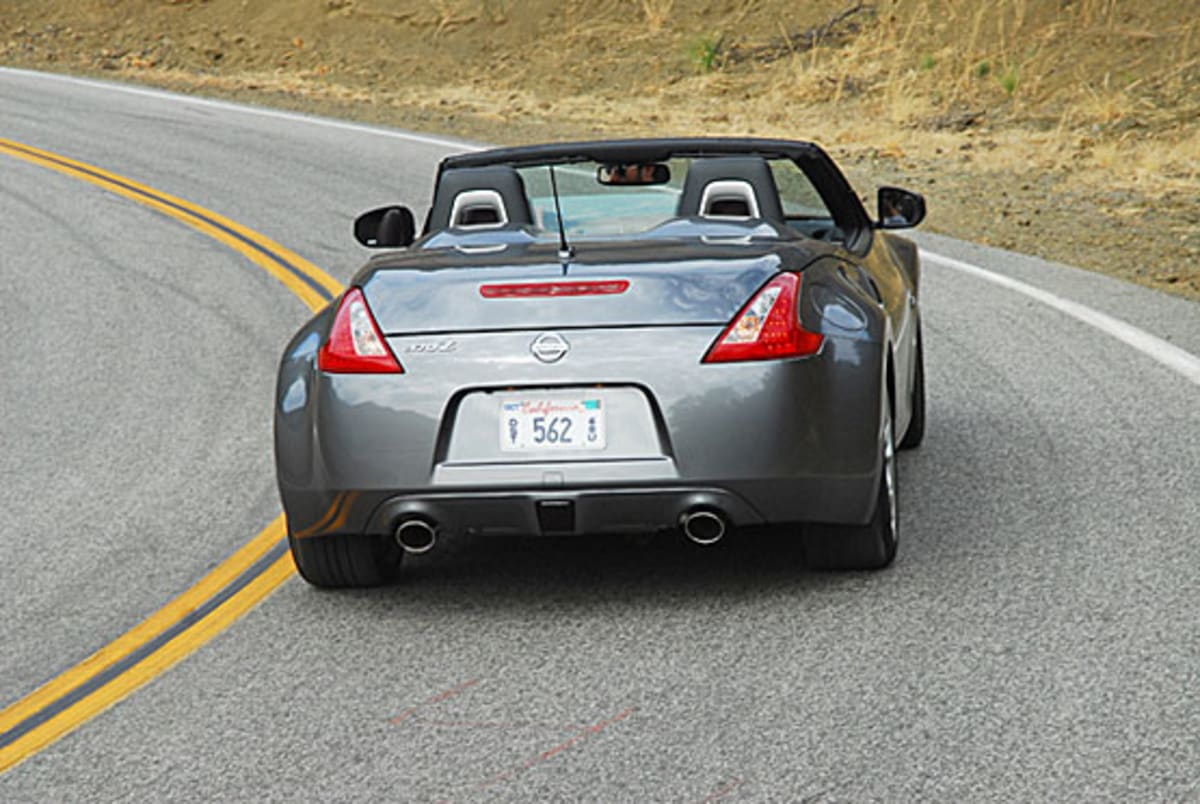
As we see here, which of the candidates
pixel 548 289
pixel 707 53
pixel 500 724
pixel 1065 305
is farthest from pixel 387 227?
pixel 707 53

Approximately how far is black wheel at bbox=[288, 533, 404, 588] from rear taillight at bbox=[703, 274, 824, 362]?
1307mm

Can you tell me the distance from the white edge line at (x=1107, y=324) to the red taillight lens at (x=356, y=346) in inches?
181

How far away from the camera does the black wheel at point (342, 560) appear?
20.5ft

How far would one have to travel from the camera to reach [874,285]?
6.78 meters

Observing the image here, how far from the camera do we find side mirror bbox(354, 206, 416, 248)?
24.4 feet

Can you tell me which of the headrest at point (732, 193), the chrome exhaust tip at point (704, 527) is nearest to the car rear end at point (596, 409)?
the chrome exhaust tip at point (704, 527)

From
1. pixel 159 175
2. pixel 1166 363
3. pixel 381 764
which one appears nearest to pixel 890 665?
pixel 381 764

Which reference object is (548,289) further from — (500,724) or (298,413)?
(500,724)

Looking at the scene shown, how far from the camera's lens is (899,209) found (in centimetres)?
750

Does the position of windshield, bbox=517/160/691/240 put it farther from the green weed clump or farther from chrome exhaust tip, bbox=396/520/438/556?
the green weed clump

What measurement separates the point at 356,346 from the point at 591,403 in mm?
739

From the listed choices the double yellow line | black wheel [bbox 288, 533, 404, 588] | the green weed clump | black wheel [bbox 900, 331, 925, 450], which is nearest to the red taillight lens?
black wheel [bbox 288, 533, 404, 588]

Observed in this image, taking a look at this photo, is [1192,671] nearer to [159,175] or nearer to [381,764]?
[381,764]

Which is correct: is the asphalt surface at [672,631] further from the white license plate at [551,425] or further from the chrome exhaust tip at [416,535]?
the white license plate at [551,425]
